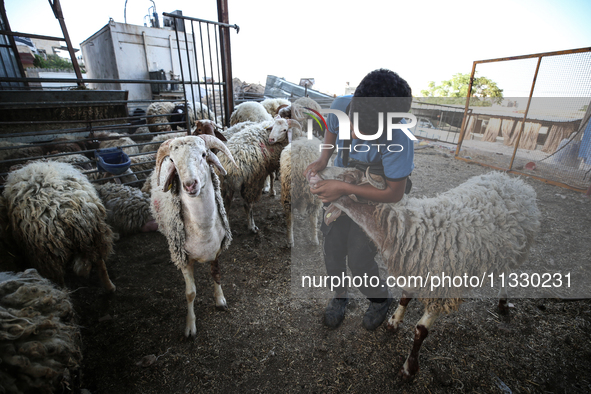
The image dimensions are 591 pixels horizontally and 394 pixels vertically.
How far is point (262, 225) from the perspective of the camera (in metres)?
4.29

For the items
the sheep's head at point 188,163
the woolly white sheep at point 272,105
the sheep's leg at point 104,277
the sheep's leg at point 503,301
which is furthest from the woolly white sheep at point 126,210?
the sheep's leg at point 503,301

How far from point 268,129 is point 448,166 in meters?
2.82

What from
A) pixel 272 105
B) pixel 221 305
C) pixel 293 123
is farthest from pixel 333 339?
pixel 272 105

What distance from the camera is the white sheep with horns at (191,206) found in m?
1.96

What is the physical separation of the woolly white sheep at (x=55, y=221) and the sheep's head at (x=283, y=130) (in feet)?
7.83

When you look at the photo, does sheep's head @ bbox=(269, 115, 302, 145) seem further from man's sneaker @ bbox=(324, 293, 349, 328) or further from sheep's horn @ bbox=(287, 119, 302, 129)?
man's sneaker @ bbox=(324, 293, 349, 328)

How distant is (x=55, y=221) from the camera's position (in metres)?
2.32

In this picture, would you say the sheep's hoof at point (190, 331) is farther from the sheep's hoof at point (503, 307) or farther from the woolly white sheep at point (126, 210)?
the sheep's hoof at point (503, 307)

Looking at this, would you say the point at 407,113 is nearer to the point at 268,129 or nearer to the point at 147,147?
the point at 268,129

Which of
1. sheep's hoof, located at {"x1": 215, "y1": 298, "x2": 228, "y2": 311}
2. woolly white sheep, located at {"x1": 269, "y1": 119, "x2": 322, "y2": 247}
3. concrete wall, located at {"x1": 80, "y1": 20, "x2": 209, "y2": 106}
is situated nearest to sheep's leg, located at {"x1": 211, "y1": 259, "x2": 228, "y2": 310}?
sheep's hoof, located at {"x1": 215, "y1": 298, "x2": 228, "y2": 311}

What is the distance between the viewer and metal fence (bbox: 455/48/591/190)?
2305 millimetres

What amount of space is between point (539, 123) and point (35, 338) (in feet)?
14.9

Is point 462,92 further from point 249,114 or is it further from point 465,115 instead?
point 249,114

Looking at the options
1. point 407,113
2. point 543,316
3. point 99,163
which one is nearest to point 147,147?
point 99,163
